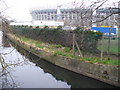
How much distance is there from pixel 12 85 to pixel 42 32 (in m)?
11.8

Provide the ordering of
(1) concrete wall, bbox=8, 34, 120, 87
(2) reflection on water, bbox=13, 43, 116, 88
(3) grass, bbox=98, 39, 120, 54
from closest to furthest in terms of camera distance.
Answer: (1) concrete wall, bbox=8, 34, 120, 87 < (2) reflection on water, bbox=13, 43, 116, 88 < (3) grass, bbox=98, 39, 120, 54

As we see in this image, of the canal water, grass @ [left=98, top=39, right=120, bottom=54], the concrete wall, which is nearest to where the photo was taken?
the concrete wall

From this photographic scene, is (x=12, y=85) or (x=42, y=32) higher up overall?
(x=42, y=32)

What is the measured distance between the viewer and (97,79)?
8.59 m

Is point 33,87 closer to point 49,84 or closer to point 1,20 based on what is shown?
point 49,84

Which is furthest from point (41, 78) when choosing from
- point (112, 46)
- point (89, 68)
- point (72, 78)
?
point (112, 46)

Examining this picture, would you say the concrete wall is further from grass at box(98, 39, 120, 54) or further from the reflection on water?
grass at box(98, 39, 120, 54)

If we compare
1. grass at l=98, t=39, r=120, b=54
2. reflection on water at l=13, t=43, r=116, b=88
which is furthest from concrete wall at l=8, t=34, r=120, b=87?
grass at l=98, t=39, r=120, b=54

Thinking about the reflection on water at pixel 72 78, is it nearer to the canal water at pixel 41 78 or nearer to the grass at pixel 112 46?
the canal water at pixel 41 78

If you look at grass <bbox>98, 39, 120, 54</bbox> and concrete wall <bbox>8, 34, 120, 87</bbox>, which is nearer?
concrete wall <bbox>8, 34, 120, 87</bbox>

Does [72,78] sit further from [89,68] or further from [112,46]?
[112,46]

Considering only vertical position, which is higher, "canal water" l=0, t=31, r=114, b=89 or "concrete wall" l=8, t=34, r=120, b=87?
"concrete wall" l=8, t=34, r=120, b=87

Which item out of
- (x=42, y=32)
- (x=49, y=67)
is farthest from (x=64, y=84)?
(x=42, y=32)

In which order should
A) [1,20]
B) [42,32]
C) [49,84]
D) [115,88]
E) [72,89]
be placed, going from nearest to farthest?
[1,20] → [115,88] → [72,89] → [49,84] → [42,32]
